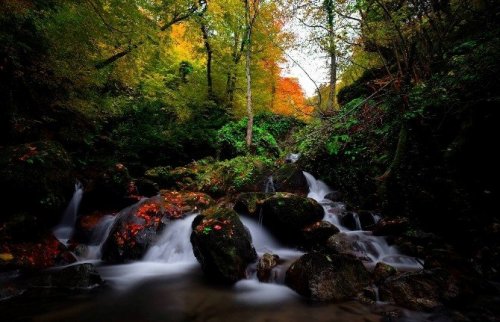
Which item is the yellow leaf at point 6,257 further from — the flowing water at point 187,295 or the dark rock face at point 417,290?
the dark rock face at point 417,290

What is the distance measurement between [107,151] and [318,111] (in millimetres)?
9069

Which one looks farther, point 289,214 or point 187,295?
point 289,214

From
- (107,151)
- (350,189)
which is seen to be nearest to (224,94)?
(107,151)

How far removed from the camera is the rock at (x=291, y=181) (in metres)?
9.80

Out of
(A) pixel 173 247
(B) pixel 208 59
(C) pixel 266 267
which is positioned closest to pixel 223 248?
(C) pixel 266 267

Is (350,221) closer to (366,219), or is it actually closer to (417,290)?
(366,219)

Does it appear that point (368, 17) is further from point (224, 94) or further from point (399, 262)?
point (224, 94)

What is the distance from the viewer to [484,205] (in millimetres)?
4957

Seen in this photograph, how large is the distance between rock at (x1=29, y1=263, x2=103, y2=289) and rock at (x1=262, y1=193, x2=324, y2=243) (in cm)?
404

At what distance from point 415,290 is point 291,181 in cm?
611

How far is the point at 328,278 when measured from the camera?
4.45m

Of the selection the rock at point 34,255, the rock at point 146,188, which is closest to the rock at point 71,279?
the rock at point 34,255

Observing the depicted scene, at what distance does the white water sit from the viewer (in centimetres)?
749

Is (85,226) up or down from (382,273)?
up
